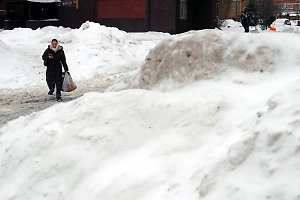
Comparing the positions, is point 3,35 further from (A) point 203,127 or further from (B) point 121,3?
(A) point 203,127

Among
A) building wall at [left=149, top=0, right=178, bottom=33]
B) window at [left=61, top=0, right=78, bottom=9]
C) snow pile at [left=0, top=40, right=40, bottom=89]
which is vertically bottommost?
snow pile at [left=0, top=40, right=40, bottom=89]

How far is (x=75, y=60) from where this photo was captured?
18188mm

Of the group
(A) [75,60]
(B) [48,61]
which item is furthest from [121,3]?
(B) [48,61]

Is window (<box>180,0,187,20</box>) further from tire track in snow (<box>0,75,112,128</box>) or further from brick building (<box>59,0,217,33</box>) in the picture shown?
tire track in snow (<box>0,75,112,128</box>)

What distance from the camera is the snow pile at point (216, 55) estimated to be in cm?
643

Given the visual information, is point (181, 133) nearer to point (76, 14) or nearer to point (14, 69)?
point (14, 69)

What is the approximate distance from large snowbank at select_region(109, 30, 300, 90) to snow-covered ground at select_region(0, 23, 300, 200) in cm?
1

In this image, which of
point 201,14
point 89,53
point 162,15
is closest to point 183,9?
point 162,15

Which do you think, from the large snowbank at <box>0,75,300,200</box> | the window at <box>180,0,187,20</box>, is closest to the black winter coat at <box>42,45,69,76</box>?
the large snowbank at <box>0,75,300,200</box>

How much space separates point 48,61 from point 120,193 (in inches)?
319

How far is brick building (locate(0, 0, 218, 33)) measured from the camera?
30.9m

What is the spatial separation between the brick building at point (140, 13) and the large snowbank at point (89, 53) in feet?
26.9

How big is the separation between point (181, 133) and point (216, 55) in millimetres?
1617

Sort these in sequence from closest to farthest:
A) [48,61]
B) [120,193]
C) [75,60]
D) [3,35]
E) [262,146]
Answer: [262,146]
[120,193]
[48,61]
[75,60]
[3,35]
